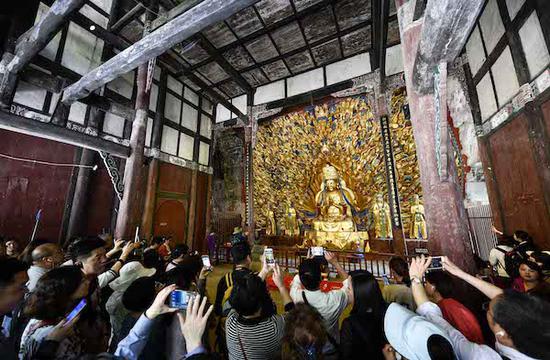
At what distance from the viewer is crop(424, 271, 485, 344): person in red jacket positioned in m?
1.21

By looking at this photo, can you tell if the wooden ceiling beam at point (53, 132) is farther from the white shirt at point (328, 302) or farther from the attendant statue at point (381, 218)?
the attendant statue at point (381, 218)

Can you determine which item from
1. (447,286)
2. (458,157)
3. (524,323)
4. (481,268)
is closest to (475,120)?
(458,157)

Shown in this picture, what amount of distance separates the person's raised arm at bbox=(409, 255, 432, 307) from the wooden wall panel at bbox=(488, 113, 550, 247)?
3626 millimetres

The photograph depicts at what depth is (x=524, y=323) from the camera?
82 cm

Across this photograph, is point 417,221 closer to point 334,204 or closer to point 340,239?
point 340,239

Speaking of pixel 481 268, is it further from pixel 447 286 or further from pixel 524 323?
pixel 524 323

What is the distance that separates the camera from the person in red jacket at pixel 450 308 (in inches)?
47.4

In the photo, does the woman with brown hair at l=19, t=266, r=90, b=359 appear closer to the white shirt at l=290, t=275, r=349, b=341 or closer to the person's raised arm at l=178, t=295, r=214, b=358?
the person's raised arm at l=178, t=295, r=214, b=358

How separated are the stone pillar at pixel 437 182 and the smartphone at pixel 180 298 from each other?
209 centimetres

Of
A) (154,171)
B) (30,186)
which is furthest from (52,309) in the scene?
(154,171)

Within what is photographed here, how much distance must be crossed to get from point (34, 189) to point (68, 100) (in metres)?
2.12

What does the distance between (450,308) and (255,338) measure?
1.18 meters

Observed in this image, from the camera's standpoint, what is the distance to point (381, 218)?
22.7 ft

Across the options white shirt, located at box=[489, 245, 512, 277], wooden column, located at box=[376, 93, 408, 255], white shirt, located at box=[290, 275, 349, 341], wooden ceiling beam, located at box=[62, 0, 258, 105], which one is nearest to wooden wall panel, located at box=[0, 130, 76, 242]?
wooden ceiling beam, located at box=[62, 0, 258, 105]
